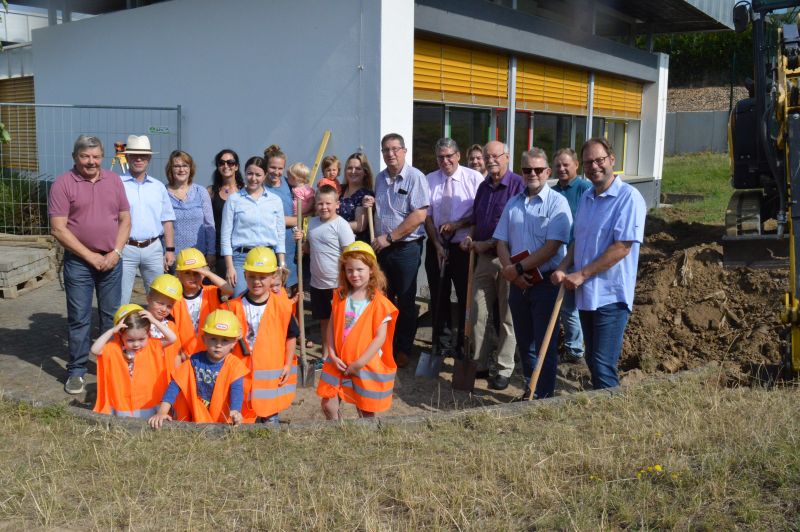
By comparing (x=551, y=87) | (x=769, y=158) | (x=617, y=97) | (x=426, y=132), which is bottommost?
(x=769, y=158)

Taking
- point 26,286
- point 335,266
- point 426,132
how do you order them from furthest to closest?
point 426,132
point 26,286
point 335,266

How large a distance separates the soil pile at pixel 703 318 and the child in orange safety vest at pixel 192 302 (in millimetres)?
3496

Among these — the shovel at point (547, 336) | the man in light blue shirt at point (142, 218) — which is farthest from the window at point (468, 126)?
the shovel at point (547, 336)

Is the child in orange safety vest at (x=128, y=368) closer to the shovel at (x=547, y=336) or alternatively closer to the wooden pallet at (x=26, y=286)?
the shovel at (x=547, y=336)

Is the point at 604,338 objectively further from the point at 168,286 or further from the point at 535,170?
the point at 168,286

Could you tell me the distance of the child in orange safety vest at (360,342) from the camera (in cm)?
516

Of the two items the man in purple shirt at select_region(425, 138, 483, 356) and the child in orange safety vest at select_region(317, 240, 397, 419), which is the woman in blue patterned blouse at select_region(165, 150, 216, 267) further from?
the child in orange safety vest at select_region(317, 240, 397, 419)

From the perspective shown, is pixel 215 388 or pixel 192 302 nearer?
pixel 215 388

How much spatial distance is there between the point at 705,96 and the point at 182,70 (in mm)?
38395

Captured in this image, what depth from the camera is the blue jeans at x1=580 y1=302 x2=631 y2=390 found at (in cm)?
520

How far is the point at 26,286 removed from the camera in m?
9.81

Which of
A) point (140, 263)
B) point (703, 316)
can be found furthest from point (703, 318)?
point (140, 263)

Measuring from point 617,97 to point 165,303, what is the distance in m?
14.1

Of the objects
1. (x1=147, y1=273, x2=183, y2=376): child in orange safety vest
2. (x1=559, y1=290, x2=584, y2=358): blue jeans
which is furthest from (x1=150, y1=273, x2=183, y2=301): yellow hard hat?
(x1=559, y1=290, x2=584, y2=358): blue jeans
